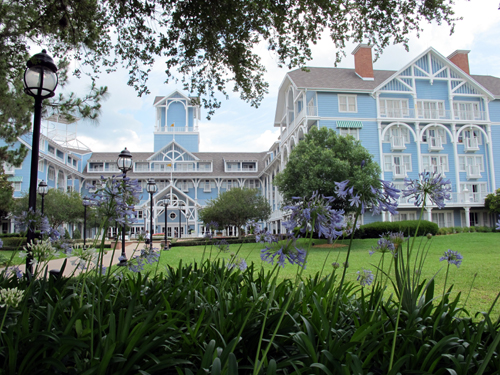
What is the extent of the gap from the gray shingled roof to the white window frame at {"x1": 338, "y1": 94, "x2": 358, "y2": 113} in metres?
0.76

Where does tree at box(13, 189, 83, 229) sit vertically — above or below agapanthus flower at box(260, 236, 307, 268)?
above

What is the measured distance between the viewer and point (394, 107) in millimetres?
30484

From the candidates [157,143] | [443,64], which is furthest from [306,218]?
[157,143]

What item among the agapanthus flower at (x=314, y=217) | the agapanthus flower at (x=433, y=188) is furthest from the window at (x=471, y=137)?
the agapanthus flower at (x=314, y=217)

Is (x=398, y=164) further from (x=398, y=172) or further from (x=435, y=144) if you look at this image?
(x=435, y=144)

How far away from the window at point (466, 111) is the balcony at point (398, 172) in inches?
274

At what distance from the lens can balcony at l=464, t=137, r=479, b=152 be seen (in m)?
30.8

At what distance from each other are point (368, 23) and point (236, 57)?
266 cm

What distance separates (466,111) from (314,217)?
35.5 metres

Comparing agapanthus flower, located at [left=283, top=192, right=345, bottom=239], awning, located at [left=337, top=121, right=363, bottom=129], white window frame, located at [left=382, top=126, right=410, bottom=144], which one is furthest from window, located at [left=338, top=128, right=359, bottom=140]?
agapanthus flower, located at [left=283, top=192, right=345, bottom=239]

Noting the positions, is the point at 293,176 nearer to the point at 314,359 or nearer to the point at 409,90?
the point at 409,90

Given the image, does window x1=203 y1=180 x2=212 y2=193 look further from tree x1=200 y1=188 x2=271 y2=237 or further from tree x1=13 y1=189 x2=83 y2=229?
tree x1=13 y1=189 x2=83 y2=229

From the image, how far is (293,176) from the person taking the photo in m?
22.8

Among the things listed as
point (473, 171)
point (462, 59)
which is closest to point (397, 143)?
point (473, 171)
